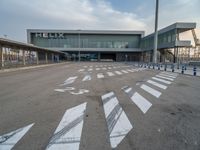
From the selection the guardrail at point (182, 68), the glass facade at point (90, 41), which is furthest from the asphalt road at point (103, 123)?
the glass facade at point (90, 41)

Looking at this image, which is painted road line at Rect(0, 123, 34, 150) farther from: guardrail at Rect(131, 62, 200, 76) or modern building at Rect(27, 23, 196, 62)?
modern building at Rect(27, 23, 196, 62)

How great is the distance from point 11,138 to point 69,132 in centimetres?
127

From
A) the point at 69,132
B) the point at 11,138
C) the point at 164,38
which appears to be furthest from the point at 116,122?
the point at 164,38

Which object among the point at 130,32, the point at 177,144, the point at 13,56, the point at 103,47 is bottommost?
the point at 177,144

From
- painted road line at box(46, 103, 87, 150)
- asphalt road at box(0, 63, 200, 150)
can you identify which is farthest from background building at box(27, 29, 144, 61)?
painted road line at box(46, 103, 87, 150)

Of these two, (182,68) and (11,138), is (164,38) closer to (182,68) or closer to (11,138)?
(182,68)

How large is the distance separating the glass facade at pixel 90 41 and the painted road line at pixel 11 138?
67651 millimetres

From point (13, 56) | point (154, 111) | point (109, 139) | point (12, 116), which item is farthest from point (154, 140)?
point (13, 56)

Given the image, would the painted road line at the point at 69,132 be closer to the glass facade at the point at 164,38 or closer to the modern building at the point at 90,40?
the glass facade at the point at 164,38

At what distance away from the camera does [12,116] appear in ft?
15.8

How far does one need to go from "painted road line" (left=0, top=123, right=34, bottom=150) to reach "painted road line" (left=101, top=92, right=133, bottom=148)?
2.05m

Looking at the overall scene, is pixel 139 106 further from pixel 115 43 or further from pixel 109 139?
pixel 115 43

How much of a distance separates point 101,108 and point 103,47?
215 ft

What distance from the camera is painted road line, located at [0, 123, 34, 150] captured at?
10.5ft
